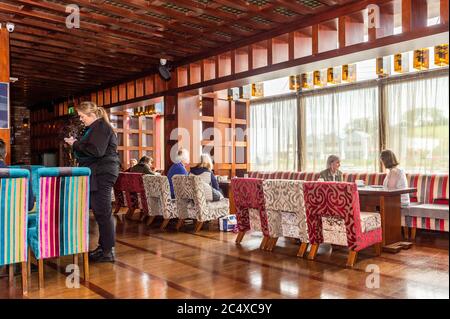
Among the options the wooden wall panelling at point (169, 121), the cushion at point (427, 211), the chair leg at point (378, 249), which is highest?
the wooden wall panelling at point (169, 121)

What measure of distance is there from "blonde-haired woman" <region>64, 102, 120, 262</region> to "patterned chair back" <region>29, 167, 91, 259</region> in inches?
19.5

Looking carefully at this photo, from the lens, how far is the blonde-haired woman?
147 inches

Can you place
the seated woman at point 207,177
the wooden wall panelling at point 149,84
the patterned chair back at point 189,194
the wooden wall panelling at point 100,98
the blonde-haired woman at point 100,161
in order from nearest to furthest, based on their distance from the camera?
the blonde-haired woman at point 100,161
the patterned chair back at point 189,194
the seated woman at point 207,177
the wooden wall panelling at point 149,84
the wooden wall panelling at point 100,98

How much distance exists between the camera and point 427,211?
499cm

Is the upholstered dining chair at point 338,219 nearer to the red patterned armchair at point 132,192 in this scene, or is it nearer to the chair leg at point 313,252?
the chair leg at point 313,252

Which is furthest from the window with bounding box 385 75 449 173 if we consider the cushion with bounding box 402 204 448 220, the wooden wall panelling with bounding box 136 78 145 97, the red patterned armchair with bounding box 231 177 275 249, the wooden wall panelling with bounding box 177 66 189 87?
the wooden wall panelling with bounding box 136 78 145 97

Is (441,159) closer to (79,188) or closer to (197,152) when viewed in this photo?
(197,152)

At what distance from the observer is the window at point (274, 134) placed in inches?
334

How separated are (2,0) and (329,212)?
4084 millimetres

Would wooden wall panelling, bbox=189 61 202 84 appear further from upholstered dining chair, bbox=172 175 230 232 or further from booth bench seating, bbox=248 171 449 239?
booth bench seating, bbox=248 171 449 239

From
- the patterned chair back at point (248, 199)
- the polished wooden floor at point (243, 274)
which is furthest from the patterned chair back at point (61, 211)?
the patterned chair back at point (248, 199)

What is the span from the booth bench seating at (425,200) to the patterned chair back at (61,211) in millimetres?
3387

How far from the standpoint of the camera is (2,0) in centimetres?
444

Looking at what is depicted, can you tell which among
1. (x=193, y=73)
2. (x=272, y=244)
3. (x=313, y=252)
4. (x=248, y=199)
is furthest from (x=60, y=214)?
(x=193, y=73)
